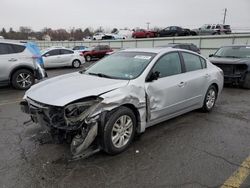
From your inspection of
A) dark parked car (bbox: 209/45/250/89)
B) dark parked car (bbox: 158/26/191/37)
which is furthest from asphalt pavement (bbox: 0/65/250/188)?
dark parked car (bbox: 158/26/191/37)

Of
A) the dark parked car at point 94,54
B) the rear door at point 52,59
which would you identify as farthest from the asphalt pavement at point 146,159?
the dark parked car at point 94,54

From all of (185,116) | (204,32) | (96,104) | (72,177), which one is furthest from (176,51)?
(204,32)

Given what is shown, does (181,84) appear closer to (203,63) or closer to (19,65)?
(203,63)

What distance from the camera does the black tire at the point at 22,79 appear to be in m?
8.61

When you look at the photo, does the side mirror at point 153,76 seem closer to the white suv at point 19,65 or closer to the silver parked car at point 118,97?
the silver parked car at point 118,97

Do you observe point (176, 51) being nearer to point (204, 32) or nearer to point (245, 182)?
point (245, 182)

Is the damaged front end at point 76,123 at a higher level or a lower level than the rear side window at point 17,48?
lower

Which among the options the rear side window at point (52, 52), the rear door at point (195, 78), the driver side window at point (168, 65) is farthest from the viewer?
the rear side window at point (52, 52)

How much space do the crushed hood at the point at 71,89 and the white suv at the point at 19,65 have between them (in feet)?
17.0

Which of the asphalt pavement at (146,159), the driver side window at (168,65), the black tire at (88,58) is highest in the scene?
the driver side window at (168,65)

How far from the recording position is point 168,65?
4.58 m

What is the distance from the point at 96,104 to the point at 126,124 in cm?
66

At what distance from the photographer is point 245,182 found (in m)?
2.93

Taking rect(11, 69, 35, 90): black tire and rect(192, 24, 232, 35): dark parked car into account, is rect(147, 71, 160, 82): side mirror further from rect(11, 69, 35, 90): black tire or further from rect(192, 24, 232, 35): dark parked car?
rect(192, 24, 232, 35): dark parked car
